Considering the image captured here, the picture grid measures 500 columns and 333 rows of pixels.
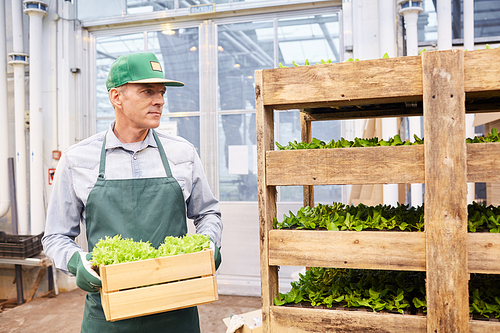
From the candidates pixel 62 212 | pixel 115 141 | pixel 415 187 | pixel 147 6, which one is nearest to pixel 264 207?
pixel 115 141

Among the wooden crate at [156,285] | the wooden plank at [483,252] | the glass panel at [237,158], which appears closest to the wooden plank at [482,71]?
the wooden plank at [483,252]

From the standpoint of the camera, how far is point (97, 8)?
5.16 metres

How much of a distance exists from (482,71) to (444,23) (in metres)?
2.81

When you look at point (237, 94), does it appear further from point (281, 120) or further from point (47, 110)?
point (47, 110)

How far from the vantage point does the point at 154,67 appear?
1709 millimetres

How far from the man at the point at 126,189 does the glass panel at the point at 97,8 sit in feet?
12.6

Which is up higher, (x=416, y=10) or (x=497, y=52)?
(x=416, y=10)

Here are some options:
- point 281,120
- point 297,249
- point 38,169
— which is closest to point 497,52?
point 297,249

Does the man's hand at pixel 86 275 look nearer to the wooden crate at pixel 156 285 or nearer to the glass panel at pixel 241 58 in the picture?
the wooden crate at pixel 156 285

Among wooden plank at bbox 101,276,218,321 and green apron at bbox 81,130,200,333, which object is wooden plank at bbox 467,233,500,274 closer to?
wooden plank at bbox 101,276,218,321

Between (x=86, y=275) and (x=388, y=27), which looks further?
(x=388, y=27)

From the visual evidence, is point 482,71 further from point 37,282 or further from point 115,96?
point 37,282

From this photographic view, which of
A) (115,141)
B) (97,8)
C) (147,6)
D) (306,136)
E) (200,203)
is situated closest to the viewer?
(115,141)

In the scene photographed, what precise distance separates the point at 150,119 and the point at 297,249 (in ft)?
2.59
